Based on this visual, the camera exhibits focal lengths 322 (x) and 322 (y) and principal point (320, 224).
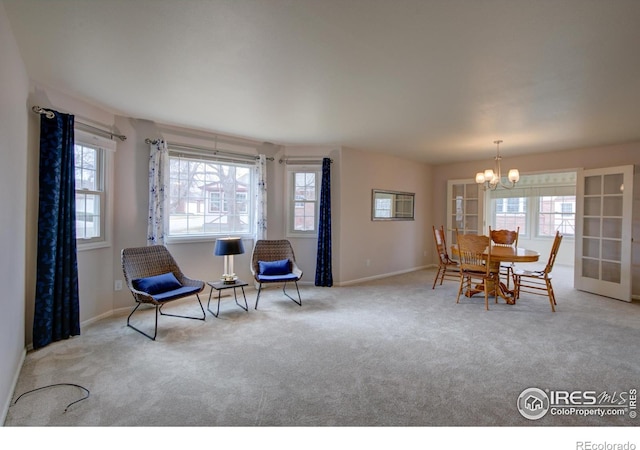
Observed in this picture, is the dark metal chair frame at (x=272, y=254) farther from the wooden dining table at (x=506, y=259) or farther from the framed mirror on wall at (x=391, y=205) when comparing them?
the wooden dining table at (x=506, y=259)

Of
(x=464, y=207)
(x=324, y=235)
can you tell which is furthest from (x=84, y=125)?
(x=464, y=207)

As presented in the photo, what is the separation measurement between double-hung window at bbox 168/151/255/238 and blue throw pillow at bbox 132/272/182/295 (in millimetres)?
920

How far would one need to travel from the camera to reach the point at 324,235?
5.22 meters

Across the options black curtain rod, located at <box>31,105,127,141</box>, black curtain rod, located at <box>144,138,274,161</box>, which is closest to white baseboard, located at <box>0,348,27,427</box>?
black curtain rod, located at <box>31,105,127,141</box>

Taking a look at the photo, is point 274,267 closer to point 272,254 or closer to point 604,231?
point 272,254

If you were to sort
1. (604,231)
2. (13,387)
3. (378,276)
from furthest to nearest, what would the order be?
(378,276)
(604,231)
(13,387)

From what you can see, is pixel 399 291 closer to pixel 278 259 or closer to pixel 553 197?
pixel 278 259

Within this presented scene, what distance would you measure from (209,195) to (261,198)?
2.48ft

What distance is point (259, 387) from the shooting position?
223cm

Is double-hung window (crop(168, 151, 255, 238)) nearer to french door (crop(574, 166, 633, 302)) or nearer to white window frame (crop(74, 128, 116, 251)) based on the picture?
white window frame (crop(74, 128, 116, 251))

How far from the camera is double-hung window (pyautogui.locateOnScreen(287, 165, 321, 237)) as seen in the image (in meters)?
5.39

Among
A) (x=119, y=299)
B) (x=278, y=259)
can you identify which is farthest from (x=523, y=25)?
(x=119, y=299)

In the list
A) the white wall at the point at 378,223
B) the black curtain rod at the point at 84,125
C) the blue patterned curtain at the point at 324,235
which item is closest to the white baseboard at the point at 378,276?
the white wall at the point at 378,223
